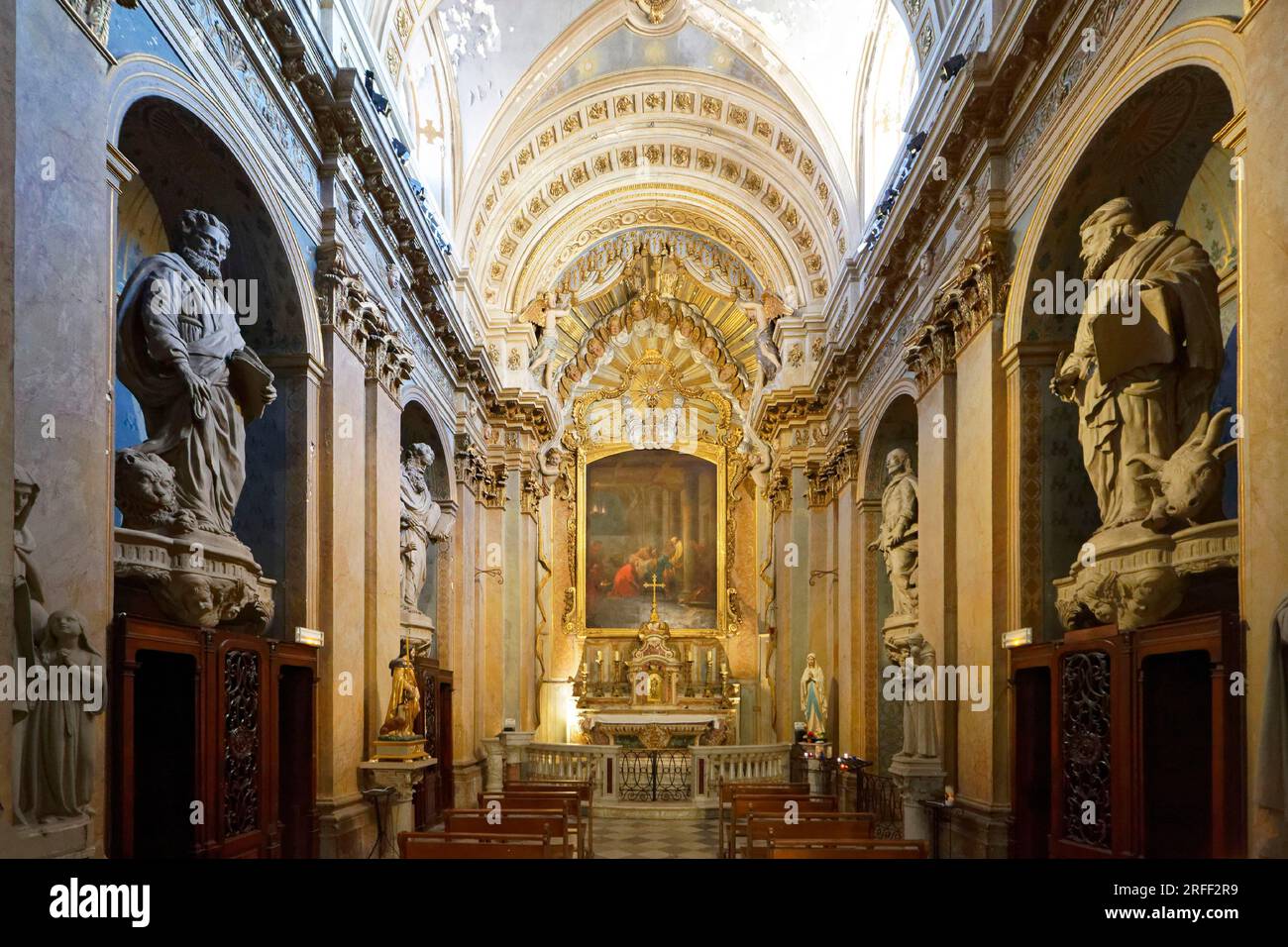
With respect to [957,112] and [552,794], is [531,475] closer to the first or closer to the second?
[552,794]

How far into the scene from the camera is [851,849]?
7832 millimetres

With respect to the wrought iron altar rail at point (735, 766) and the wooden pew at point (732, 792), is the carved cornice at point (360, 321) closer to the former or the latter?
the wooden pew at point (732, 792)

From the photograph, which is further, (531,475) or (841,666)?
(531,475)

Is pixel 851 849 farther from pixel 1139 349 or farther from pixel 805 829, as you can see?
pixel 1139 349

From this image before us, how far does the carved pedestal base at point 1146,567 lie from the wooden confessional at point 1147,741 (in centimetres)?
17

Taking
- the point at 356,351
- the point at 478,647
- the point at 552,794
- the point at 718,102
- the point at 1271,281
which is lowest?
the point at 552,794

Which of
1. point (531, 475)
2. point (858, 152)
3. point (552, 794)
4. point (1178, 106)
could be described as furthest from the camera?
point (531, 475)

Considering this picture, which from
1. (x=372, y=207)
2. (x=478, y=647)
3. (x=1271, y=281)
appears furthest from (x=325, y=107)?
(x=478, y=647)

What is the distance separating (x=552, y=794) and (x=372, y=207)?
22.6 feet

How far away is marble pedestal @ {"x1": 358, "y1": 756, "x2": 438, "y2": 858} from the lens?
1116 cm

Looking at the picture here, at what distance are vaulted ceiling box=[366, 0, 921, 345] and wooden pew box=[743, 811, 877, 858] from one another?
900 cm

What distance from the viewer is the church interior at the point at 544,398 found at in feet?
19.5

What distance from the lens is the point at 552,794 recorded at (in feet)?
43.4

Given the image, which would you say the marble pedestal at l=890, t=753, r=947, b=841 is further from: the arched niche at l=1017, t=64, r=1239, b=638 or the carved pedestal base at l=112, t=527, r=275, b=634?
the carved pedestal base at l=112, t=527, r=275, b=634
